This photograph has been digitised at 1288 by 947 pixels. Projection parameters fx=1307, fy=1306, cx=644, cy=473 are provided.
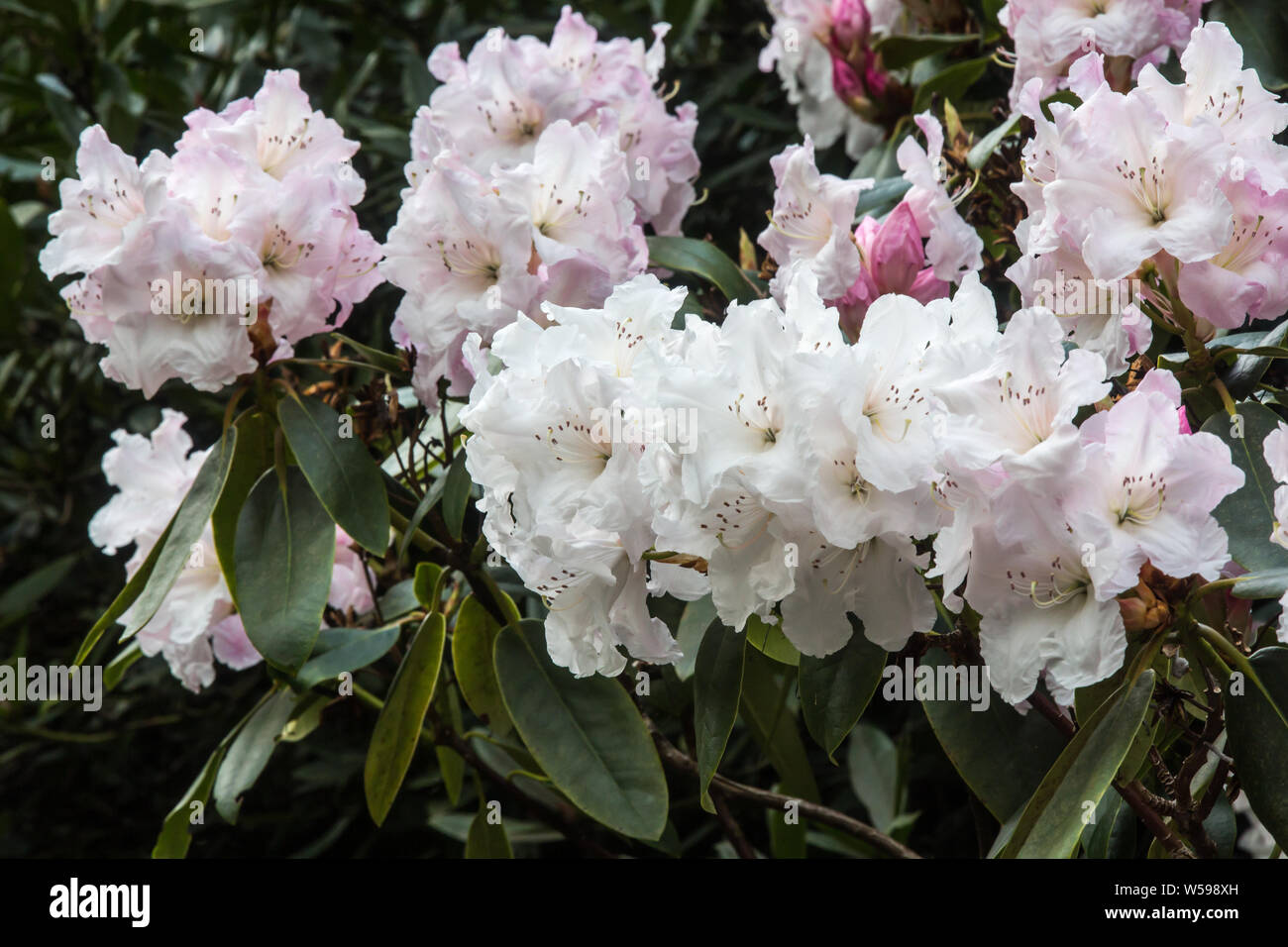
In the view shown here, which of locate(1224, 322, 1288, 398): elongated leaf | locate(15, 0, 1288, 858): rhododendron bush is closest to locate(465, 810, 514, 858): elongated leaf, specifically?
locate(15, 0, 1288, 858): rhododendron bush

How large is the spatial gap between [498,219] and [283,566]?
1.15 ft

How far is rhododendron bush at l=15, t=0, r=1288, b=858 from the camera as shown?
2.55 ft

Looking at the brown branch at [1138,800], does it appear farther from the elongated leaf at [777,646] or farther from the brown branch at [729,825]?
the brown branch at [729,825]

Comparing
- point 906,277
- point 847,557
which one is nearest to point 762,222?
point 906,277

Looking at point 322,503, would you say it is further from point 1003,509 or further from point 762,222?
point 762,222

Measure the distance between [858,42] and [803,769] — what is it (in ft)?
2.96

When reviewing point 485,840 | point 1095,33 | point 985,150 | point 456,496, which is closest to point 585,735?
point 456,496

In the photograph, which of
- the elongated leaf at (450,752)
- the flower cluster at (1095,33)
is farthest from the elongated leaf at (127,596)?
the flower cluster at (1095,33)

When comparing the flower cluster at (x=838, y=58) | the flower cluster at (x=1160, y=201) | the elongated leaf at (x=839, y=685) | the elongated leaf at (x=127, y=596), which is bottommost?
the elongated leaf at (x=839, y=685)

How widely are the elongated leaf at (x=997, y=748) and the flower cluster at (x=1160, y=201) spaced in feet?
0.90

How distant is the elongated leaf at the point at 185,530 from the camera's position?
3.62 ft
